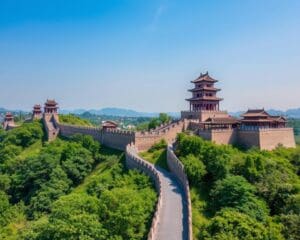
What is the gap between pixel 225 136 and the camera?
1545 inches

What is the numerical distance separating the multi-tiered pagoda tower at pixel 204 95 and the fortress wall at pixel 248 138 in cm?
783

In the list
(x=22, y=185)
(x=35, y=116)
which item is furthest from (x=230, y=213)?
(x=35, y=116)

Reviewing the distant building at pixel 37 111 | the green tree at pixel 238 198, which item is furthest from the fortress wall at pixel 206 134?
the distant building at pixel 37 111

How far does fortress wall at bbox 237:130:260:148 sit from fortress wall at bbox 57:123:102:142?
59.3ft

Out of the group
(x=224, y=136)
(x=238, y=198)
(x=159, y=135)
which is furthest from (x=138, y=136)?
(x=238, y=198)

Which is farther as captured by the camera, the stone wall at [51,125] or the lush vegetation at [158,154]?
the stone wall at [51,125]

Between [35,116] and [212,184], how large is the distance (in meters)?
47.2

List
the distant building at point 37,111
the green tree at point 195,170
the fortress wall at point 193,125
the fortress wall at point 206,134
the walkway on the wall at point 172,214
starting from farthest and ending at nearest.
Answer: the distant building at point 37,111 < the fortress wall at point 193,125 < the fortress wall at point 206,134 < the green tree at point 195,170 < the walkway on the wall at point 172,214

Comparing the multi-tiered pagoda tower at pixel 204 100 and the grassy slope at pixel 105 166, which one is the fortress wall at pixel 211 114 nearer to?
the multi-tiered pagoda tower at pixel 204 100

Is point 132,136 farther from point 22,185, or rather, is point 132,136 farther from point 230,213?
point 230,213

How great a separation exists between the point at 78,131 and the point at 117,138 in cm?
1131

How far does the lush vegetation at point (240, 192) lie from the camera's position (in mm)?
19531

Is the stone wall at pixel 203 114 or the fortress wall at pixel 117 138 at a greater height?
the stone wall at pixel 203 114

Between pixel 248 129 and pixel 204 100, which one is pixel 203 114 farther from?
pixel 248 129
